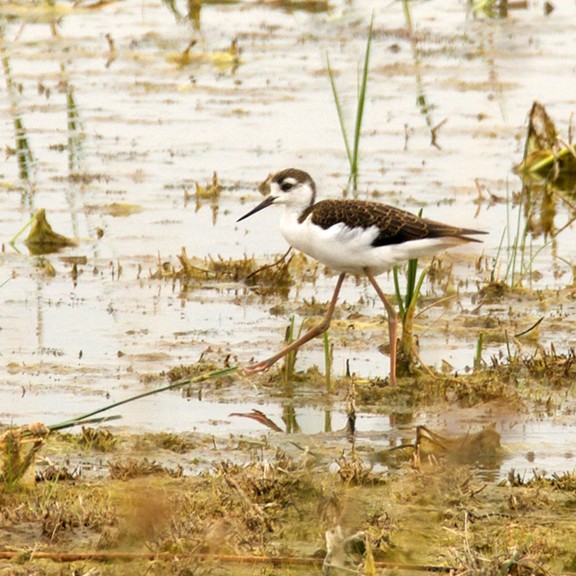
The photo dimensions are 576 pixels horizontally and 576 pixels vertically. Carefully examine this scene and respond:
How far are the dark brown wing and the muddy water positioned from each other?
67 centimetres

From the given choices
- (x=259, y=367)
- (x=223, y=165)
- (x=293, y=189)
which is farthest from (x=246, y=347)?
(x=223, y=165)

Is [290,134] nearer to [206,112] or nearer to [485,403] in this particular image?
[206,112]

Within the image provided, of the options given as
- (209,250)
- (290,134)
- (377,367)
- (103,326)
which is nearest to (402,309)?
(377,367)

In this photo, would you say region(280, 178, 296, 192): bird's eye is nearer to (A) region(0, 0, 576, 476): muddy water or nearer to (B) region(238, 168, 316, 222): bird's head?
(B) region(238, 168, 316, 222): bird's head

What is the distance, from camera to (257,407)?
743 centimetres

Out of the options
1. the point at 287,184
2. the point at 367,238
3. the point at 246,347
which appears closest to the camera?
the point at 367,238

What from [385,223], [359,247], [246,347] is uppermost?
[385,223]

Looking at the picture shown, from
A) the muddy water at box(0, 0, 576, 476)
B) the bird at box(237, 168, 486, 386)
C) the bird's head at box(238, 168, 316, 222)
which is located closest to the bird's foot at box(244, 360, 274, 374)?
the bird at box(237, 168, 486, 386)

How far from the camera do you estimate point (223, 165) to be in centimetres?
1259

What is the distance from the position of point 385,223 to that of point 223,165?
16.2 feet

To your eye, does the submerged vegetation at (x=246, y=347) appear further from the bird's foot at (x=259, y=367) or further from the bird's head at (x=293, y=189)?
the bird's head at (x=293, y=189)

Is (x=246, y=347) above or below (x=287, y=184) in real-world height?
below

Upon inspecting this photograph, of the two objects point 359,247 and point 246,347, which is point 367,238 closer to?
point 359,247

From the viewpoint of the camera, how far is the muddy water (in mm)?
8117
